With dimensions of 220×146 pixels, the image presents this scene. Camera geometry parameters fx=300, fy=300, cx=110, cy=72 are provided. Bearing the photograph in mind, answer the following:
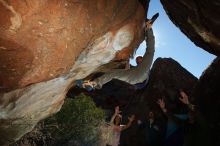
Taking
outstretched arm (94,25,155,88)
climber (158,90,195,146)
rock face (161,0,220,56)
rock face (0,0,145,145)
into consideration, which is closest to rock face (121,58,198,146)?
climber (158,90,195,146)

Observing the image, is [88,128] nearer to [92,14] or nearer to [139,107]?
[139,107]

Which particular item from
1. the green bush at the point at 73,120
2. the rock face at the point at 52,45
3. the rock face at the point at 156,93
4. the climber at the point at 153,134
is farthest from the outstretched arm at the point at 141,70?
the green bush at the point at 73,120

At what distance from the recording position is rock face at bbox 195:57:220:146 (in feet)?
34.4

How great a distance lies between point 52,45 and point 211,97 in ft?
25.5

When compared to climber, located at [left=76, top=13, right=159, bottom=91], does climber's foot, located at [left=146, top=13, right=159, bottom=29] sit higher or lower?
higher

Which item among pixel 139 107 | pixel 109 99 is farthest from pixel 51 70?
pixel 109 99

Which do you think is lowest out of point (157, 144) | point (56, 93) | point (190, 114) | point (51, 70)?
point (157, 144)

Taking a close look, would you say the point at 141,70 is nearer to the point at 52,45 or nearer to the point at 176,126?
the point at 52,45

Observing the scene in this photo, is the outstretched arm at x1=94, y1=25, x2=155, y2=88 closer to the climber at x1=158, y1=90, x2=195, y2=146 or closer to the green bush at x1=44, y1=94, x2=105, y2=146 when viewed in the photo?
the climber at x1=158, y1=90, x2=195, y2=146

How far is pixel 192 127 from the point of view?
1138 cm

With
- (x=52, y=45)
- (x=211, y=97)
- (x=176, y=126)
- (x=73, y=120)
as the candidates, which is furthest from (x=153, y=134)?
(x=52, y=45)

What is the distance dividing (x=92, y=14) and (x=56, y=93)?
1.94m

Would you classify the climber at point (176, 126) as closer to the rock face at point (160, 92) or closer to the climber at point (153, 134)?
the climber at point (153, 134)

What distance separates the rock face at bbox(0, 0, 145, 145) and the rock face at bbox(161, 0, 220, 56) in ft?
3.39
